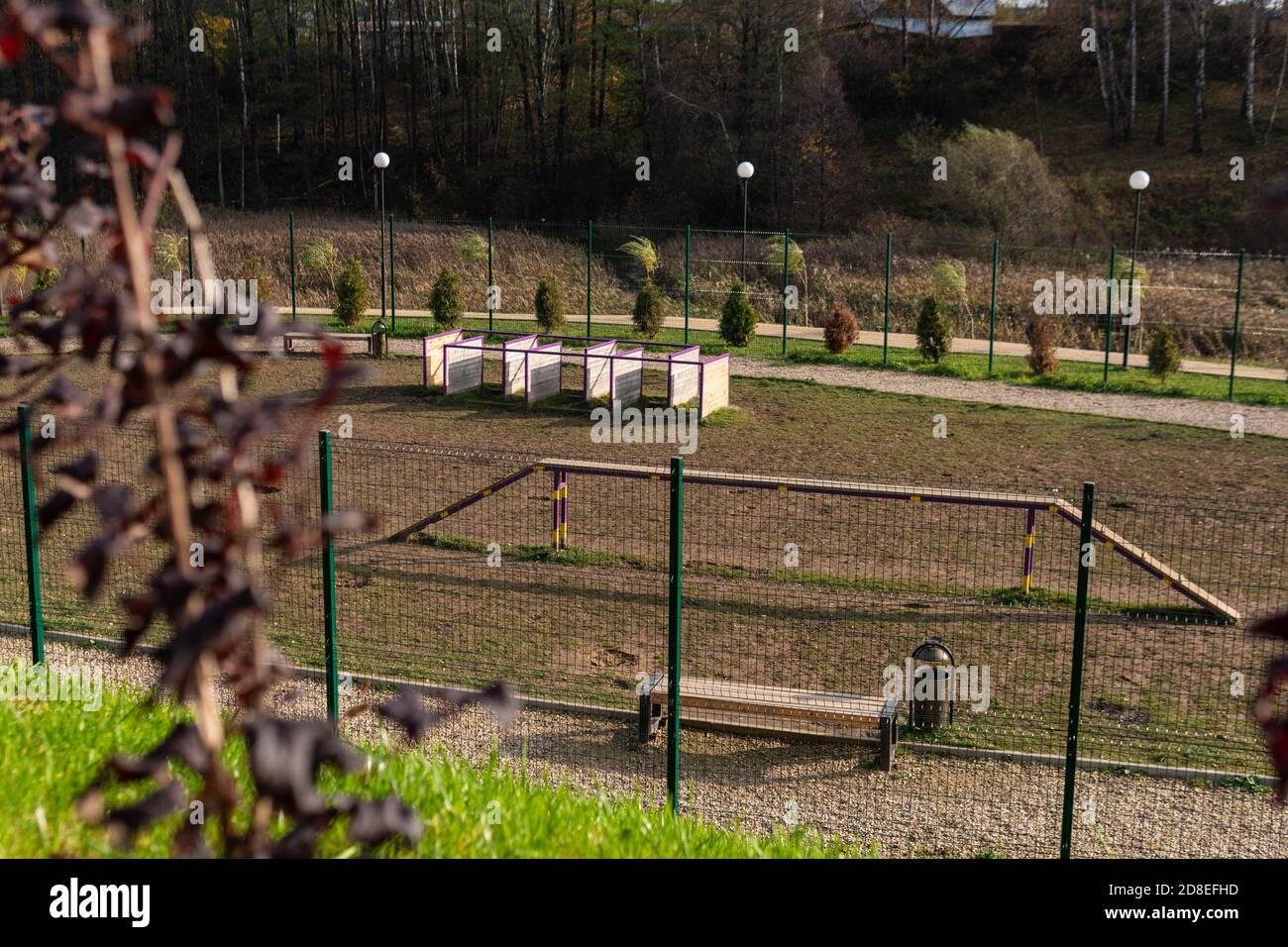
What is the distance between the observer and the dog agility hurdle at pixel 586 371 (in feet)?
59.8

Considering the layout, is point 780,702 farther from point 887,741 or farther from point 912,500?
point 912,500

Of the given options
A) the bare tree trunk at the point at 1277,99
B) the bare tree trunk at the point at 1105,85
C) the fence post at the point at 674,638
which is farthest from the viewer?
the bare tree trunk at the point at 1105,85

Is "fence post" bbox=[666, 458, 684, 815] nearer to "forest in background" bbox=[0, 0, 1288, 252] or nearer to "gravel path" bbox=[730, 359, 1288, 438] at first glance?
"gravel path" bbox=[730, 359, 1288, 438]

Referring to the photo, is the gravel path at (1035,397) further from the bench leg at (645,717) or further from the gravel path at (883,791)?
the bench leg at (645,717)

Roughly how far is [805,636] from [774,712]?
187cm

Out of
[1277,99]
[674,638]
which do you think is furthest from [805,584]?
[1277,99]

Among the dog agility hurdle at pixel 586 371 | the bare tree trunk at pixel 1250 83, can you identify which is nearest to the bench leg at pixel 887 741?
the dog agility hurdle at pixel 586 371

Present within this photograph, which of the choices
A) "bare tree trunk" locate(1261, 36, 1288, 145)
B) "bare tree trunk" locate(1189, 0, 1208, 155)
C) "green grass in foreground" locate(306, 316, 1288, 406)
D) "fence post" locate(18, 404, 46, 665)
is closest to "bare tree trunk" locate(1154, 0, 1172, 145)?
"bare tree trunk" locate(1189, 0, 1208, 155)

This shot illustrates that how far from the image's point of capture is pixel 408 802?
4617mm

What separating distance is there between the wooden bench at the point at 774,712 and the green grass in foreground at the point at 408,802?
156 centimetres

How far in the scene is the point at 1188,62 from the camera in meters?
47.4

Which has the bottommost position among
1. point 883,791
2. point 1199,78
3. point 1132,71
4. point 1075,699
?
point 883,791

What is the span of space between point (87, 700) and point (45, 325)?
412cm
